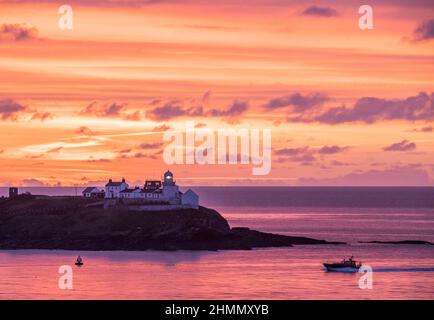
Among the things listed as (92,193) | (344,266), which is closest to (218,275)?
(344,266)

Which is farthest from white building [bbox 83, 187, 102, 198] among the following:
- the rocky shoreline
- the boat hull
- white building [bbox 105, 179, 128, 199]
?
the boat hull

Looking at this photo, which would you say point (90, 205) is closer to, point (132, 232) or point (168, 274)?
point (132, 232)

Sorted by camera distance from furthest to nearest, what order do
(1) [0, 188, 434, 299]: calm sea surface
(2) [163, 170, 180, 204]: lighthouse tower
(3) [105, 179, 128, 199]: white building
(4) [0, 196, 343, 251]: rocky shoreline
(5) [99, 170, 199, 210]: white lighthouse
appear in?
(3) [105, 179, 128, 199]: white building, (2) [163, 170, 180, 204]: lighthouse tower, (5) [99, 170, 199, 210]: white lighthouse, (4) [0, 196, 343, 251]: rocky shoreline, (1) [0, 188, 434, 299]: calm sea surface

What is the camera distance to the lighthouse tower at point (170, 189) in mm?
174625

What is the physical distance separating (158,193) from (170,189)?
6.35 feet

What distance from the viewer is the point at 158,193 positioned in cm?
17638

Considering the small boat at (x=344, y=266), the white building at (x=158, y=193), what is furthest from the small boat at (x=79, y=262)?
the white building at (x=158, y=193)

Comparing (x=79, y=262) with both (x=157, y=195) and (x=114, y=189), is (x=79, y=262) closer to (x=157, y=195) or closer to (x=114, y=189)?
(x=157, y=195)

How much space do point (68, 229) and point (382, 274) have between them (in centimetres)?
5351

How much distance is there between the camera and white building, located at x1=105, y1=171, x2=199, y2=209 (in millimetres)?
171625

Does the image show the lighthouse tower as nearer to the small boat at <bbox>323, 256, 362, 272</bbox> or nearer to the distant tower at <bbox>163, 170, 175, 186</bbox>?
the distant tower at <bbox>163, 170, 175, 186</bbox>

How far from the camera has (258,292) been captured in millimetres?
114562
